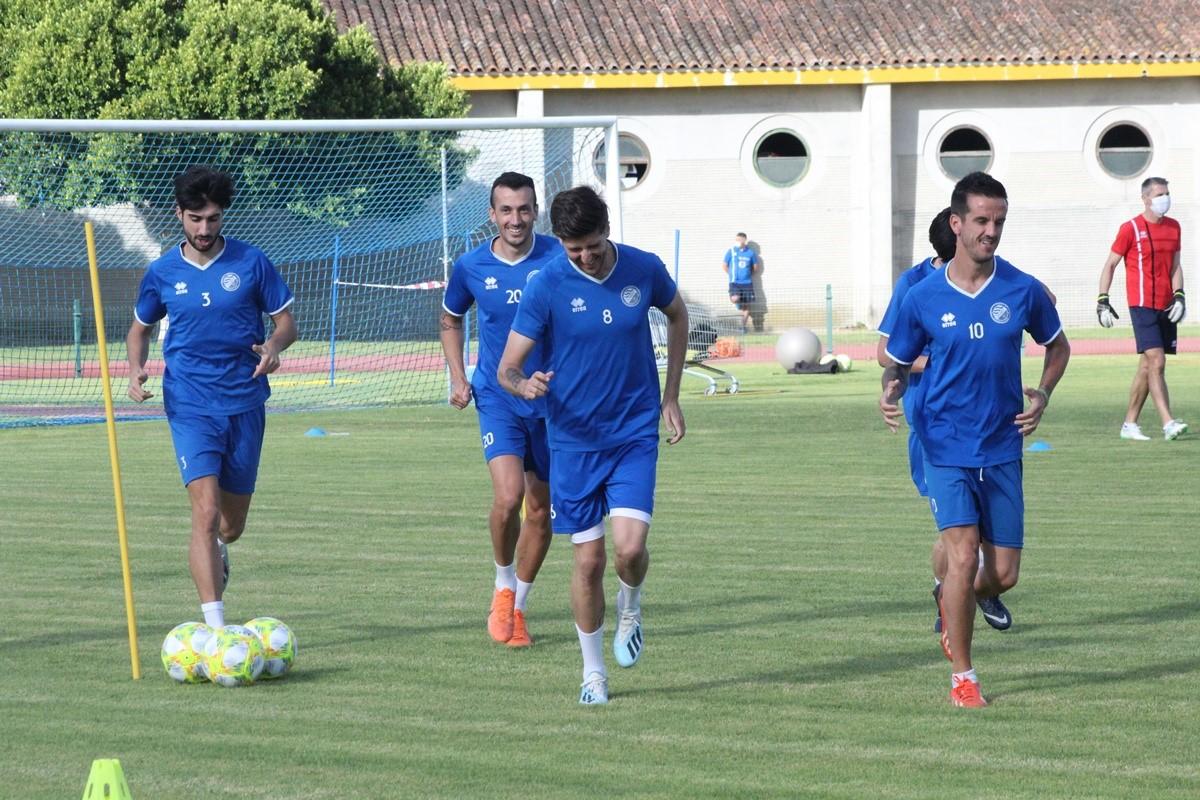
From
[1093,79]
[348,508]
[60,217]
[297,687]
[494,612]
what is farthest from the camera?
[1093,79]

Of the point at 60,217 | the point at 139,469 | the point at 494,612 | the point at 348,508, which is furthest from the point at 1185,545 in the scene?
the point at 60,217

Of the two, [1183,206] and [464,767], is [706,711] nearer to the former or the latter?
[464,767]

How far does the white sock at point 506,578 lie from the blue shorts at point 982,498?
2189mm

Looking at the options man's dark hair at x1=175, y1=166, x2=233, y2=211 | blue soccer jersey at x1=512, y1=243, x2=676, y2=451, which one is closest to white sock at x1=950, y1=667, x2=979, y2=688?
blue soccer jersey at x1=512, y1=243, x2=676, y2=451

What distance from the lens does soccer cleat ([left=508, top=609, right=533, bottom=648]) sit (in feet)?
26.8

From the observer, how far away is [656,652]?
7977 millimetres

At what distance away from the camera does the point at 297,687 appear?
7.36 meters

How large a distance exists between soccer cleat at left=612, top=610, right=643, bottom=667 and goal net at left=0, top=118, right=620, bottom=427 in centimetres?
1483

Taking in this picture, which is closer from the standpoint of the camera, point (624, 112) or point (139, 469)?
point (139, 469)

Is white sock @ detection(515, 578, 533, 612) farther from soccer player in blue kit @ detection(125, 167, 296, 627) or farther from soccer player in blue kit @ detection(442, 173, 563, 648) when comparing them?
soccer player in blue kit @ detection(125, 167, 296, 627)

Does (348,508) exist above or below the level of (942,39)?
below

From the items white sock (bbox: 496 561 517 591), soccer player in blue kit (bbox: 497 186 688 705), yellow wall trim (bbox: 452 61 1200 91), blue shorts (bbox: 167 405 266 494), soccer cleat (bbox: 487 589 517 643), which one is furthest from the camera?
yellow wall trim (bbox: 452 61 1200 91)

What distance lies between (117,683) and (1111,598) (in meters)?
4.55

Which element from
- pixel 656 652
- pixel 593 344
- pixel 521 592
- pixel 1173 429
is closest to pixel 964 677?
pixel 656 652
